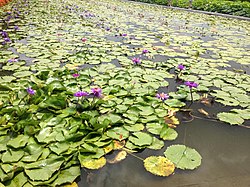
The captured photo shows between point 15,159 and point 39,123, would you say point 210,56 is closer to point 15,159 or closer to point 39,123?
point 39,123

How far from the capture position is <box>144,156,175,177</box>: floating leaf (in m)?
1.42

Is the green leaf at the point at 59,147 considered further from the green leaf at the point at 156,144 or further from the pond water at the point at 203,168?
the green leaf at the point at 156,144

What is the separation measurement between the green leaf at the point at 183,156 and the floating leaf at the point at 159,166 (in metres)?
0.05

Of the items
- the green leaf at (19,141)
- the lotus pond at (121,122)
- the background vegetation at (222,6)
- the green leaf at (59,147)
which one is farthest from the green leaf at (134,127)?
the background vegetation at (222,6)

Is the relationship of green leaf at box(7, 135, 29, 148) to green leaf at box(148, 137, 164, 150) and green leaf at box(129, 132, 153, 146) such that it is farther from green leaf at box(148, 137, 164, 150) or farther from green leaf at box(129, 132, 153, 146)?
green leaf at box(148, 137, 164, 150)

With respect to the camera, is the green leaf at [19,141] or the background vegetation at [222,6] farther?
the background vegetation at [222,6]

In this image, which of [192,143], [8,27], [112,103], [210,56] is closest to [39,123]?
[112,103]

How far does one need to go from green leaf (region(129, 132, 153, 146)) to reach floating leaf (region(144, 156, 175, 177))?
0.14 metres

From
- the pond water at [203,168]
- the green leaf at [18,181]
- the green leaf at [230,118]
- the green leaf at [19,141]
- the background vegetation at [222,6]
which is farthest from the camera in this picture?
the background vegetation at [222,6]

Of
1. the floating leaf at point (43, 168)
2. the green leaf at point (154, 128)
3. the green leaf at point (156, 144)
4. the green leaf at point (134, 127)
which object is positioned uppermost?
the floating leaf at point (43, 168)

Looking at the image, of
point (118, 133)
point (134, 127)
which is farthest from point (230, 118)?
point (118, 133)

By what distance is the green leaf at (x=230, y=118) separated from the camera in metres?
1.97

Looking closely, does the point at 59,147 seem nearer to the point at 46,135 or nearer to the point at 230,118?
the point at 46,135

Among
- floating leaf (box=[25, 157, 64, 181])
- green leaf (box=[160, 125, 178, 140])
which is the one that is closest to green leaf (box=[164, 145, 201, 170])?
green leaf (box=[160, 125, 178, 140])
